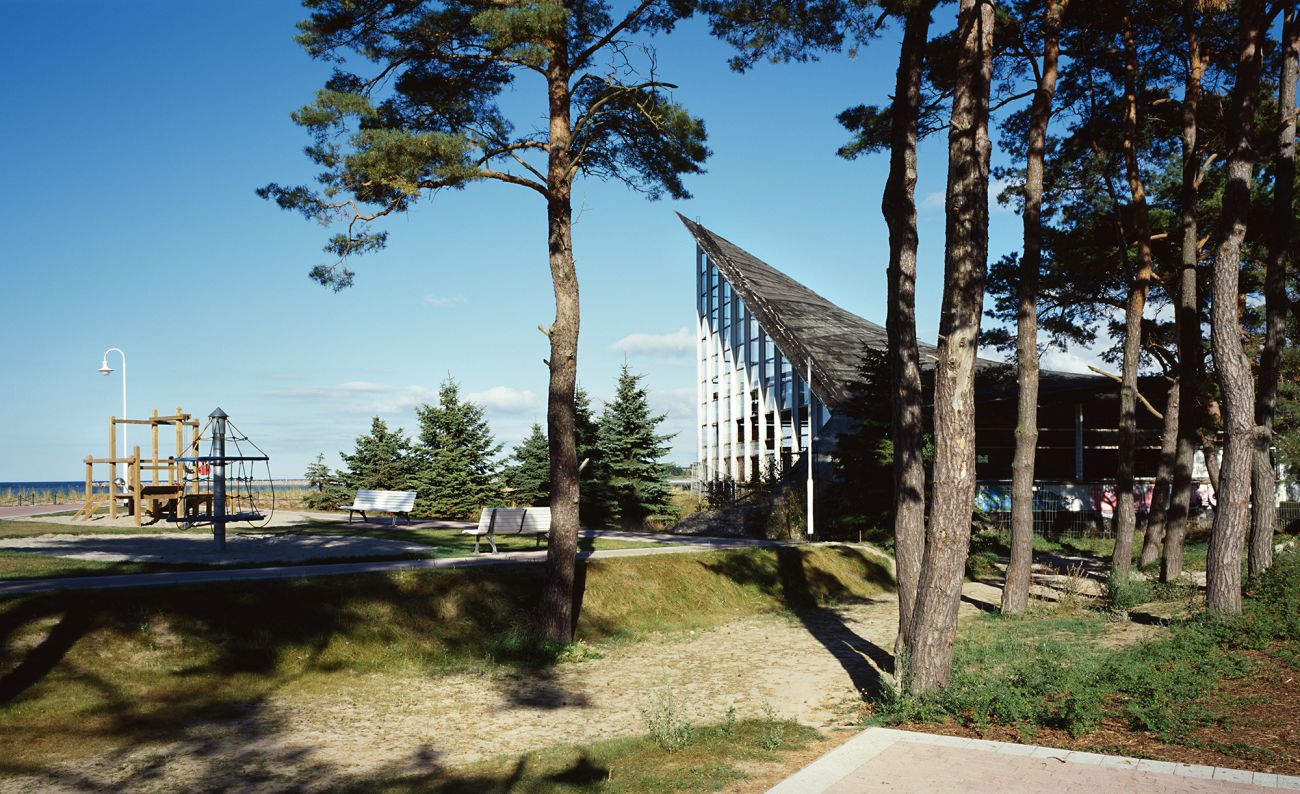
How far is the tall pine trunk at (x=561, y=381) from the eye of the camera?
41.9 feet

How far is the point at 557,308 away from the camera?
511 inches

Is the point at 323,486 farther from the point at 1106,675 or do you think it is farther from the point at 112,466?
the point at 1106,675

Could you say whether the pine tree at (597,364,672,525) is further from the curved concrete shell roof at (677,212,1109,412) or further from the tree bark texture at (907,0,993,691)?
the tree bark texture at (907,0,993,691)

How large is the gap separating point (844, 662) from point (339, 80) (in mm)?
10818

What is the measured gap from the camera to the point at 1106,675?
29.2 feet

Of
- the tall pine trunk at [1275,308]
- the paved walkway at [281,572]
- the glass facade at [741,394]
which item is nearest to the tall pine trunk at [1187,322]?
the tall pine trunk at [1275,308]

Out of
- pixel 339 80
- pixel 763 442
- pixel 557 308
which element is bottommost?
pixel 763 442

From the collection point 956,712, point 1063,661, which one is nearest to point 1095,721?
point 956,712

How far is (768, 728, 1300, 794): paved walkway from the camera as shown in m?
6.05

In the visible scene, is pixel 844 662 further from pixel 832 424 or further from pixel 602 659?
pixel 832 424

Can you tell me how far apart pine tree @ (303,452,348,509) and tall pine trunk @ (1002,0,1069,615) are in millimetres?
27894

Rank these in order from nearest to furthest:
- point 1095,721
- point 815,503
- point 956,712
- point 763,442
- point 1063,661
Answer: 1. point 1095,721
2. point 956,712
3. point 1063,661
4. point 815,503
5. point 763,442

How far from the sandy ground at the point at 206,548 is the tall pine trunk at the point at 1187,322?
43.0 ft

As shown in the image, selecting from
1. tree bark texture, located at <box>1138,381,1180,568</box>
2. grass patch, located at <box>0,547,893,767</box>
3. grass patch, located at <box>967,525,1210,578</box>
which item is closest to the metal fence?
grass patch, located at <box>967,525,1210,578</box>
